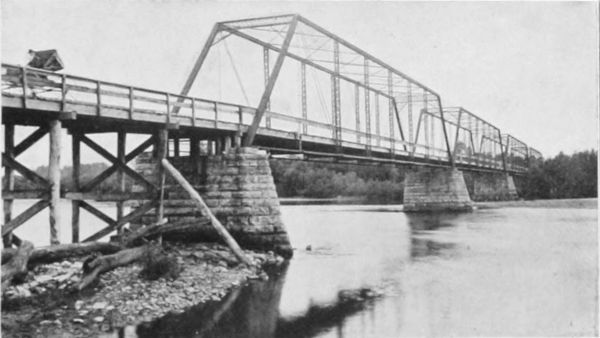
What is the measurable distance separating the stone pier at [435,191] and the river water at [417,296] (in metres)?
28.1

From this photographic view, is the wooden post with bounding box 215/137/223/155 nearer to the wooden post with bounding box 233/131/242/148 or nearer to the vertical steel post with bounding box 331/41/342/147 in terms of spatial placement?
the wooden post with bounding box 233/131/242/148

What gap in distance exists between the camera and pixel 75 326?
30.3ft

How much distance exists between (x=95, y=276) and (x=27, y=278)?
147cm

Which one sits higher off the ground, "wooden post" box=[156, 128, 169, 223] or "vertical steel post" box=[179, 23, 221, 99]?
"vertical steel post" box=[179, 23, 221, 99]

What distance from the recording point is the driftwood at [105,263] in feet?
37.3

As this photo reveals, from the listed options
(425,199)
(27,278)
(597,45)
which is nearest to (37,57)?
(27,278)

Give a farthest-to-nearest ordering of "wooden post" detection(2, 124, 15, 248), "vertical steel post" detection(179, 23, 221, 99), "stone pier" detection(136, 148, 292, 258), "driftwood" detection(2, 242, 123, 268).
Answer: "vertical steel post" detection(179, 23, 221, 99) < "stone pier" detection(136, 148, 292, 258) < "wooden post" detection(2, 124, 15, 248) < "driftwood" detection(2, 242, 123, 268)

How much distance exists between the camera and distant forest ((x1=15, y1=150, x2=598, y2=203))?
64188 mm

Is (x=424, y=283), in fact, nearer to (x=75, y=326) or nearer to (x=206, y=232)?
(x=206, y=232)

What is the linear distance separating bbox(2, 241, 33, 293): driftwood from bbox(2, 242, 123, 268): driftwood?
0.24 meters

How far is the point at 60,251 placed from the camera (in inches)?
481

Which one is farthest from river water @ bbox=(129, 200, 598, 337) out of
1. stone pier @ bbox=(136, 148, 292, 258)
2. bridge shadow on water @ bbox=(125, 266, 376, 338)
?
stone pier @ bbox=(136, 148, 292, 258)

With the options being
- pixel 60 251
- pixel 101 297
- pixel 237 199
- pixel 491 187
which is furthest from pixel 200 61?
pixel 491 187

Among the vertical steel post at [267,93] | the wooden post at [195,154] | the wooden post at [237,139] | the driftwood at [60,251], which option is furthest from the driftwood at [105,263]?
the vertical steel post at [267,93]
